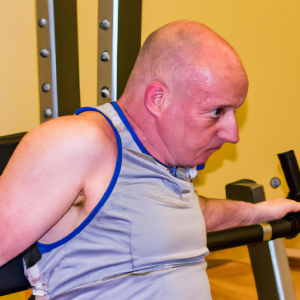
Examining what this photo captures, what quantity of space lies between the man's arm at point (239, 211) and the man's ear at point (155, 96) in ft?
1.32

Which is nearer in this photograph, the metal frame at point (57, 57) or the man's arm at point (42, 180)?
the man's arm at point (42, 180)

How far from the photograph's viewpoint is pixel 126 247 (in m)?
0.58

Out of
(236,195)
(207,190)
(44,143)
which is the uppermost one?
(44,143)

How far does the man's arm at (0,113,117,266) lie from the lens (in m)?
0.49

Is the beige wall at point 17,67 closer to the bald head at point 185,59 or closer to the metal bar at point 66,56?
the metal bar at point 66,56

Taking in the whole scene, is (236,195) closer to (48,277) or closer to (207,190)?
(207,190)

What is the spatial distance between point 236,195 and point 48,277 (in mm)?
739

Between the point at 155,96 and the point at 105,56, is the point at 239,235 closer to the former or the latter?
the point at 155,96

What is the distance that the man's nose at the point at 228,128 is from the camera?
0.68 m

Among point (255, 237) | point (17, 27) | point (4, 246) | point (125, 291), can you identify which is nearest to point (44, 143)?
point (4, 246)

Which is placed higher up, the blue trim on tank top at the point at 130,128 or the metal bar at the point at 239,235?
the blue trim on tank top at the point at 130,128

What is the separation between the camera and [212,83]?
0.63 metres

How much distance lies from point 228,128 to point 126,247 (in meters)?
0.30

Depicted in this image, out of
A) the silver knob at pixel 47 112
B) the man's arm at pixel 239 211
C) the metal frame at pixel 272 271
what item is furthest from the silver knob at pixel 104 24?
the metal frame at pixel 272 271
